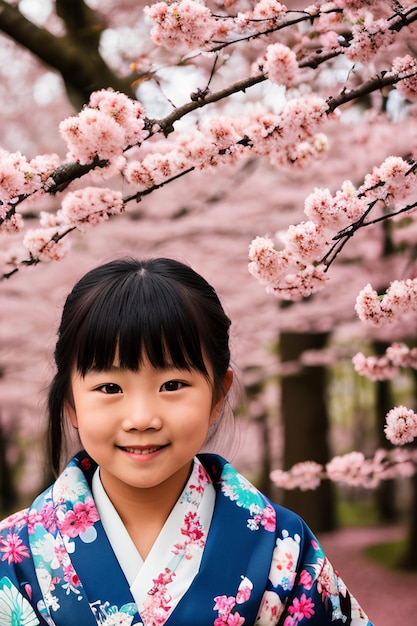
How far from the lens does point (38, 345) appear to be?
7.42 metres

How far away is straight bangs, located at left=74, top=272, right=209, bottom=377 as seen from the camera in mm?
1590

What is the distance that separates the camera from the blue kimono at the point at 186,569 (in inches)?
62.7

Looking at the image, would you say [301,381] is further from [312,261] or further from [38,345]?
[312,261]

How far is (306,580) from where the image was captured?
1730mm

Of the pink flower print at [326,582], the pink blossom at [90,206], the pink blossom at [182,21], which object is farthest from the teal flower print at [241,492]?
the pink blossom at [182,21]

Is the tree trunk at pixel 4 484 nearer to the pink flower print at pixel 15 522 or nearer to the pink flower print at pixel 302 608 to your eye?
the pink flower print at pixel 15 522

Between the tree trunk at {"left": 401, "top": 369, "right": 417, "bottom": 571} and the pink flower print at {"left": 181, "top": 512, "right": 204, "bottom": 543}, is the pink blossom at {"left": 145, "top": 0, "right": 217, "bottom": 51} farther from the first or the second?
the tree trunk at {"left": 401, "top": 369, "right": 417, "bottom": 571}

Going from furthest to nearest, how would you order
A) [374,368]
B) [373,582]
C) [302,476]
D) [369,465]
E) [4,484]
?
1. [4,484]
2. [373,582]
3. [302,476]
4. [369,465]
5. [374,368]

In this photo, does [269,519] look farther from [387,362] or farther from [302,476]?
[302,476]

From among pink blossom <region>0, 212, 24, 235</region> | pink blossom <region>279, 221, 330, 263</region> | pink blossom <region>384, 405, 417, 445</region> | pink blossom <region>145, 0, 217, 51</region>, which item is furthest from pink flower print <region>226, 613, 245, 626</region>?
pink blossom <region>145, 0, 217, 51</region>

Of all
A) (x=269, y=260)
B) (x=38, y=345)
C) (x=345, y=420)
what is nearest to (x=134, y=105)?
(x=269, y=260)

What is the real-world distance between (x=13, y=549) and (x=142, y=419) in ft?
1.53

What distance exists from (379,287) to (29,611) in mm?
5581

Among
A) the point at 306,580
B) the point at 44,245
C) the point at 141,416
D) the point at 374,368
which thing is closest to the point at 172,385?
the point at 141,416
